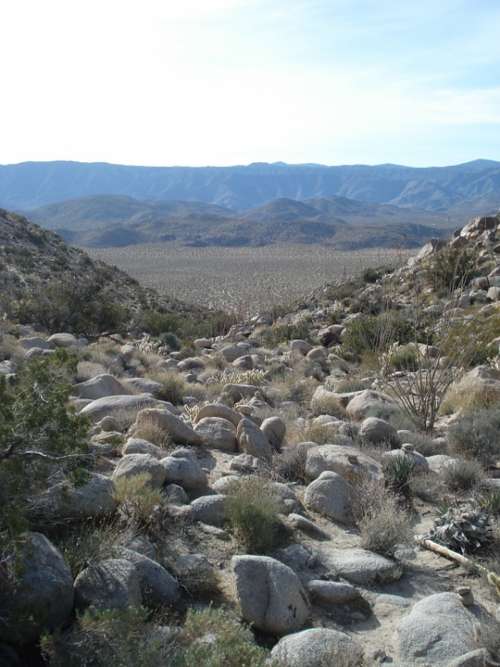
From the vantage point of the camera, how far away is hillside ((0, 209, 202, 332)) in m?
20.2

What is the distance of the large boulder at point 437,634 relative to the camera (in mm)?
4383

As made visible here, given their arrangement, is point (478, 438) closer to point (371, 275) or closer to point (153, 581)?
point (153, 581)

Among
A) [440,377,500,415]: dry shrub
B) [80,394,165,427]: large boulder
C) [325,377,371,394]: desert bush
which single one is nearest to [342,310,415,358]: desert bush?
[325,377,371,394]: desert bush

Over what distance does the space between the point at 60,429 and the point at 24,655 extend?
1.23 meters

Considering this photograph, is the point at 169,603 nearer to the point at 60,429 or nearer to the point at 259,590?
the point at 259,590

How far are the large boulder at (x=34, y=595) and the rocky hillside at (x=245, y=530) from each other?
0.04 ft

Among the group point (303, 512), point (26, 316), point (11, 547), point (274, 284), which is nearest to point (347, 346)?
point (26, 316)

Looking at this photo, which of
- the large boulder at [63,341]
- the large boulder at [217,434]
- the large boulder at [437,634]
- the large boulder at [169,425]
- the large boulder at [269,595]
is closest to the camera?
the large boulder at [437,634]

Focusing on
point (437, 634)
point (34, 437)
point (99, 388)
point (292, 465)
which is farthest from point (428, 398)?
point (34, 437)

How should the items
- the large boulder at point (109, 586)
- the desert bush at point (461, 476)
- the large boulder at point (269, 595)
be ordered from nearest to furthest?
the large boulder at point (109, 586) < the large boulder at point (269, 595) < the desert bush at point (461, 476)

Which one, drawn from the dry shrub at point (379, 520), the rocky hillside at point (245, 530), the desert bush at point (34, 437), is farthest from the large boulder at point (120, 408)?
the desert bush at point (34, 437)

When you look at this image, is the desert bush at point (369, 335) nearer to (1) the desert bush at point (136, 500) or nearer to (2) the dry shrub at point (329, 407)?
(2) the dry shrub at point (329, 407)

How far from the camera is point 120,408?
8664mm

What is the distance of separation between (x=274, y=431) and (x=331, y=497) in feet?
6.46
